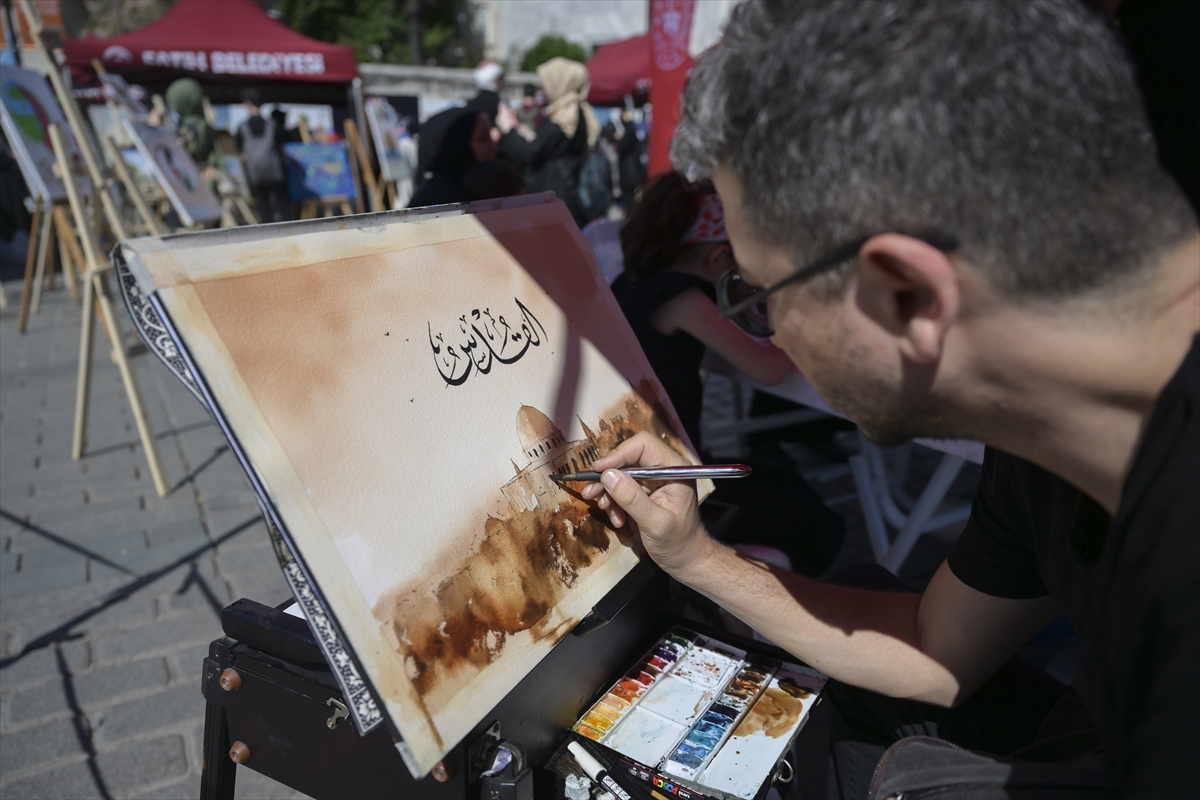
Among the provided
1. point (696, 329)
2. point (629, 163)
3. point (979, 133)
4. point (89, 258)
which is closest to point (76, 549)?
point (89, 258)

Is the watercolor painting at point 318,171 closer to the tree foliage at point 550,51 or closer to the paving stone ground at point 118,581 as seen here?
the paving stone ground at point 118,581

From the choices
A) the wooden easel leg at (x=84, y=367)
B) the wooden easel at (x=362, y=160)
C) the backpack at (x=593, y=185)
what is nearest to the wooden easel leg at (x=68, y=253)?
the wooden easel leg at (x=84, y=367)

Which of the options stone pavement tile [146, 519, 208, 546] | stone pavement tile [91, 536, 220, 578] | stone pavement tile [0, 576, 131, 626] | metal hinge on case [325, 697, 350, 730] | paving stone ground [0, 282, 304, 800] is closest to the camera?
metal hinge on case [325, 697, 350, 730]

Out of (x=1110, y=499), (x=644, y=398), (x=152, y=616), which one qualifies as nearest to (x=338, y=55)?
(x=152, y=616)

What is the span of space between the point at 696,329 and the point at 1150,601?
4.48 feet

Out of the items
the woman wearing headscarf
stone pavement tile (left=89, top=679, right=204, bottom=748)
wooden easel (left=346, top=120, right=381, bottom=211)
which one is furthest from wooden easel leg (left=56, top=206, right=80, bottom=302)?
stone pavement tile (left=89, top=679, right=204, bottom=748)

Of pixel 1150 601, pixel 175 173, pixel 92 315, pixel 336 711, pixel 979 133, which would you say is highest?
pixel 979 133

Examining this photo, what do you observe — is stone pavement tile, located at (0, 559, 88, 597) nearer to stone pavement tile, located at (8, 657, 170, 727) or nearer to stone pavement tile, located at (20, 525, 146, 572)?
stone pavement tile, located at (20, 525, 146, 572)

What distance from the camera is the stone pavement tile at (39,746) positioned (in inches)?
71.7

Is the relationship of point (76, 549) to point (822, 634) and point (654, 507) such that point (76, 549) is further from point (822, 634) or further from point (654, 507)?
point (822, 634)

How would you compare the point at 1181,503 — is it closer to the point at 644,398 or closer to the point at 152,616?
the point at 644,398

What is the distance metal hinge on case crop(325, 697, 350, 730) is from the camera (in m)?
0.90

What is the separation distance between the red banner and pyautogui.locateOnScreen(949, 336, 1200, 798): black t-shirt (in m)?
3.00

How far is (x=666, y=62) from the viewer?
12.5 ft
